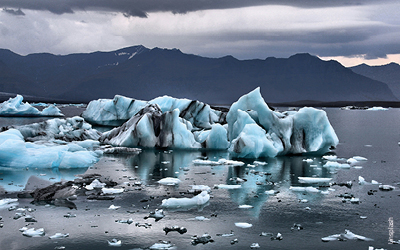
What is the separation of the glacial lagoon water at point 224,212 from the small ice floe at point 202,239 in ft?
0.30

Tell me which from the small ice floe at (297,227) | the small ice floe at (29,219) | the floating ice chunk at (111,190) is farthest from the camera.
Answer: the floating ice chunk at (111,190)

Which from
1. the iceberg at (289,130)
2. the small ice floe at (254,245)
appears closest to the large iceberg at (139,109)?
the iceberg at (289,130)

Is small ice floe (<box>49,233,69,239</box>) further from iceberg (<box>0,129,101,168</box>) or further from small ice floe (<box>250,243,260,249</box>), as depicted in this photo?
iceberg (<box>0,129,101,168</box>)

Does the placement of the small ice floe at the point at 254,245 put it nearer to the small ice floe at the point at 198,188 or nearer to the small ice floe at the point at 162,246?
the small ice floe at the point at 162,246

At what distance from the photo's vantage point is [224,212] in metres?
9.17

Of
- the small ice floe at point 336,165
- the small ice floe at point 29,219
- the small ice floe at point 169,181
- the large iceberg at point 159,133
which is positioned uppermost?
the large iceberg at point 159,133

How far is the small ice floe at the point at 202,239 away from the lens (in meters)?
7.33

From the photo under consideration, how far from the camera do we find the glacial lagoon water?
7.43m

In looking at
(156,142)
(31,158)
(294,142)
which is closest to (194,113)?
(156,142)

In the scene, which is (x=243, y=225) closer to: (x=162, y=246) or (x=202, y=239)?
(x=202, y=239)

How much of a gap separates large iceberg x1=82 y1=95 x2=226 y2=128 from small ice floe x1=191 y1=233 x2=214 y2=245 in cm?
2071

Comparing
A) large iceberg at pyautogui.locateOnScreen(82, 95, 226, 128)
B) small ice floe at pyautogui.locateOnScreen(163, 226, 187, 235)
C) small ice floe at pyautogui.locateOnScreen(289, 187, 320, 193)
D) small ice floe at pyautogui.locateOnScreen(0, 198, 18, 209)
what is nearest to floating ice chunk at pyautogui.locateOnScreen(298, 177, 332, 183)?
small ice floe at pyautogui.locateOnScreen(289, 187, 320, 193)

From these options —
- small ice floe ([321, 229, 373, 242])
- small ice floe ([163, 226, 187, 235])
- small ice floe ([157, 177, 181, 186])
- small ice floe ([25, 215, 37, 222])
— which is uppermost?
small ice floe ([157, 177, 181, 186])

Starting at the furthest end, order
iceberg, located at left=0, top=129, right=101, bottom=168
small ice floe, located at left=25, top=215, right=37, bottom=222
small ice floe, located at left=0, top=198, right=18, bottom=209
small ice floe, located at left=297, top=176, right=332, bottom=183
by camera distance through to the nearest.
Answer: iceberg, located at left=0, top=129, right=101, bottom=168 → small ice floe, located at left=297, top=176, right=332, bottom=183 → small ice floe, located at left=0, top=198, right=18, bottom=209 → small ice floe, located at left=25, top=215, right=37, bottom=222
